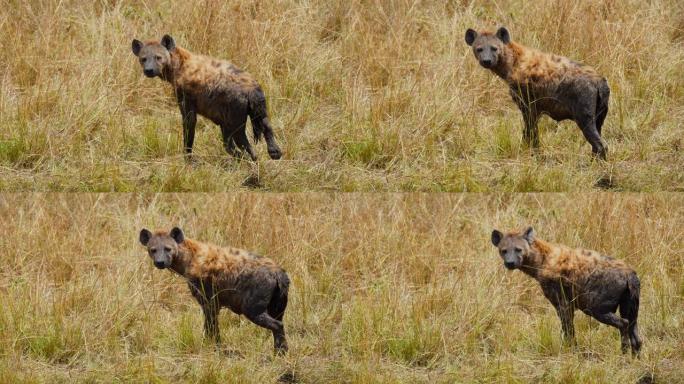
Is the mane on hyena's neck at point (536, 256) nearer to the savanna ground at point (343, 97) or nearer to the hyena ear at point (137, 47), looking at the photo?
the savanna ground at point (343, 97)

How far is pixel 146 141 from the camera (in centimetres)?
1124

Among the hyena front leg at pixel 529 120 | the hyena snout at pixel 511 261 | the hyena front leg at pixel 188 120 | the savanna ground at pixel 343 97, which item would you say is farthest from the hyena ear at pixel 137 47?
the hyena snout at pixel 511 261

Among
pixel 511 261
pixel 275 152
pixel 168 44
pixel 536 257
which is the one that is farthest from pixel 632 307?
pixel 168 44

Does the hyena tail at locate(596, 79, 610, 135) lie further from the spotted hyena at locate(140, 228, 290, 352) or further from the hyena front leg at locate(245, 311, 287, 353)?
the hyena front leg at locate(245, 311, 287, 353)

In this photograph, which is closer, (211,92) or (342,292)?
(211,92)

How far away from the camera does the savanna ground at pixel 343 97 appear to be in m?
11.0

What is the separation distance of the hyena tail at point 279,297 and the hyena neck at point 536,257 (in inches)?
65.4

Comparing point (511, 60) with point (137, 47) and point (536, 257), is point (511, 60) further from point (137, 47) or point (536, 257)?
point (137, 47)

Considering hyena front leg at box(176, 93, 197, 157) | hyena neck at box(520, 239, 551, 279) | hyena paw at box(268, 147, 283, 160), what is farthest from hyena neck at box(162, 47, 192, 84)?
hyena neck at box(520, 239, 551, 279)

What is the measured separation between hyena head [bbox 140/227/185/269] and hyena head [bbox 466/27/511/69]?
2.39 metres

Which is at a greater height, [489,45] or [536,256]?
[489,45]

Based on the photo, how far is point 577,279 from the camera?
35.5 ft

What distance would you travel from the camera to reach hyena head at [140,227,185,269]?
1077 centimetres

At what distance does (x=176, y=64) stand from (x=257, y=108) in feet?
2.32
